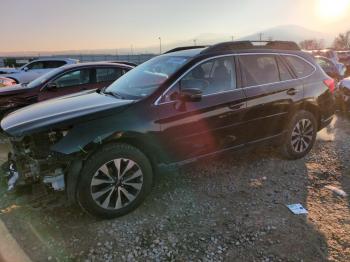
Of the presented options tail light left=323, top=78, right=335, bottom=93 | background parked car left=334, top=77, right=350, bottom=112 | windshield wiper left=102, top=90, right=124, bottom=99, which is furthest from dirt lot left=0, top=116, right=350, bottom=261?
background parked car left=334, top=77, right=350, bottom=112

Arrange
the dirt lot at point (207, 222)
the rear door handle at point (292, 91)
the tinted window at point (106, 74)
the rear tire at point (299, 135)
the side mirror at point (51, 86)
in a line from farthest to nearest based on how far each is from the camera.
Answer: the tinted window at point (106, 74)
the side mirror at point (51, 86)
the rear tire at point (299, 135)
the rear door handle at point (292, 91)
the dirt lot at point (207, 222)

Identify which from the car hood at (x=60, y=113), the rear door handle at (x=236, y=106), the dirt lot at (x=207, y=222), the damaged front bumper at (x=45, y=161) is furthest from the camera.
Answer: the rear door handle at (x=236, y=106)

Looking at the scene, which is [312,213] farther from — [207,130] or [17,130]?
[17,130]

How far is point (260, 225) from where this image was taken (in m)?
3.65

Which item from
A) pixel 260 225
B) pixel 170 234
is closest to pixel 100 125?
pixel 170 234

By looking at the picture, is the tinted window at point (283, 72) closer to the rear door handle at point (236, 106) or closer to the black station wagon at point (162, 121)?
the black station wagon at point (162, 121)

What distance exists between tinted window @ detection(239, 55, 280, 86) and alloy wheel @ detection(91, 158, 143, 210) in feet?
6.46

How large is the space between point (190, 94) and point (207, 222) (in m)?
1.40

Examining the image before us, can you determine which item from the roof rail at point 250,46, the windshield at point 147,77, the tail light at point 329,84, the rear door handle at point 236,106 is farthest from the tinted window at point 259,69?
the tail light at point 329,84

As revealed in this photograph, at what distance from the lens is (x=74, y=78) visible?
770 cm

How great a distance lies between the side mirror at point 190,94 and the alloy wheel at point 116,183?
93 centimetres

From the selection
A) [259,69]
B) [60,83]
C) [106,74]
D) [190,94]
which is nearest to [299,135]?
[259,69]

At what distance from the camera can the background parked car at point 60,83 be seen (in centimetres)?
718

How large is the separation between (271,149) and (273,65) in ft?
5.00
